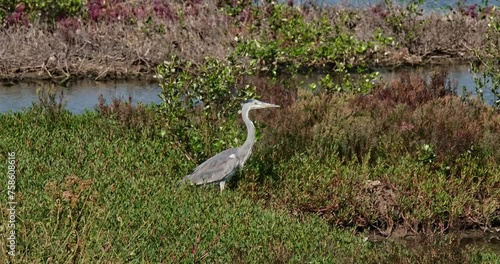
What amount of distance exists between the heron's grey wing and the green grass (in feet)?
0.56

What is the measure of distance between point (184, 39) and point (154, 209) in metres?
12.3

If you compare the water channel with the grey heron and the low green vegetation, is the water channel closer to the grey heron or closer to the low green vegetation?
the low green vegetation

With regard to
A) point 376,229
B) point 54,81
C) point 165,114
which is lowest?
point 54,81

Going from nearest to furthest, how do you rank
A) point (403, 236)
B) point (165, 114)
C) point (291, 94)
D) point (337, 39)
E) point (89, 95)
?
point (403, 236)
point (165, 114)
point (291, 94)
point (89, 95)
point (337, 39)

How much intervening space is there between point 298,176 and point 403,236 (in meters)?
1.36

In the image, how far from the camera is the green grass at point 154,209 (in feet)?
26.7

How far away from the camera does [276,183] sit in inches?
455

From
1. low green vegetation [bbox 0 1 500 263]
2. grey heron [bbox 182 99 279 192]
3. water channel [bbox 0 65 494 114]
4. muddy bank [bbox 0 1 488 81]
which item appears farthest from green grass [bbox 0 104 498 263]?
muddy bank [bbox 0 1 488 81]

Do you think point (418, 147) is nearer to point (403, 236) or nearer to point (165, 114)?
point (403, 236)

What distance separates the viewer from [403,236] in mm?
11234

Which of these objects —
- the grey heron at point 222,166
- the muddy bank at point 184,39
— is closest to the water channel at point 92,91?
the muddy bank at point 184,39

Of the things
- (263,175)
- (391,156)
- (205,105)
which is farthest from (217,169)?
(391,156)

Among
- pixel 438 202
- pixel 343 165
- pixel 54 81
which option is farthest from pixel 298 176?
pixel 54 81

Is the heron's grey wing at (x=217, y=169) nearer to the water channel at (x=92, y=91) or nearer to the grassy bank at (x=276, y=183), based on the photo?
the grassy bank at (x=276, y=183)
